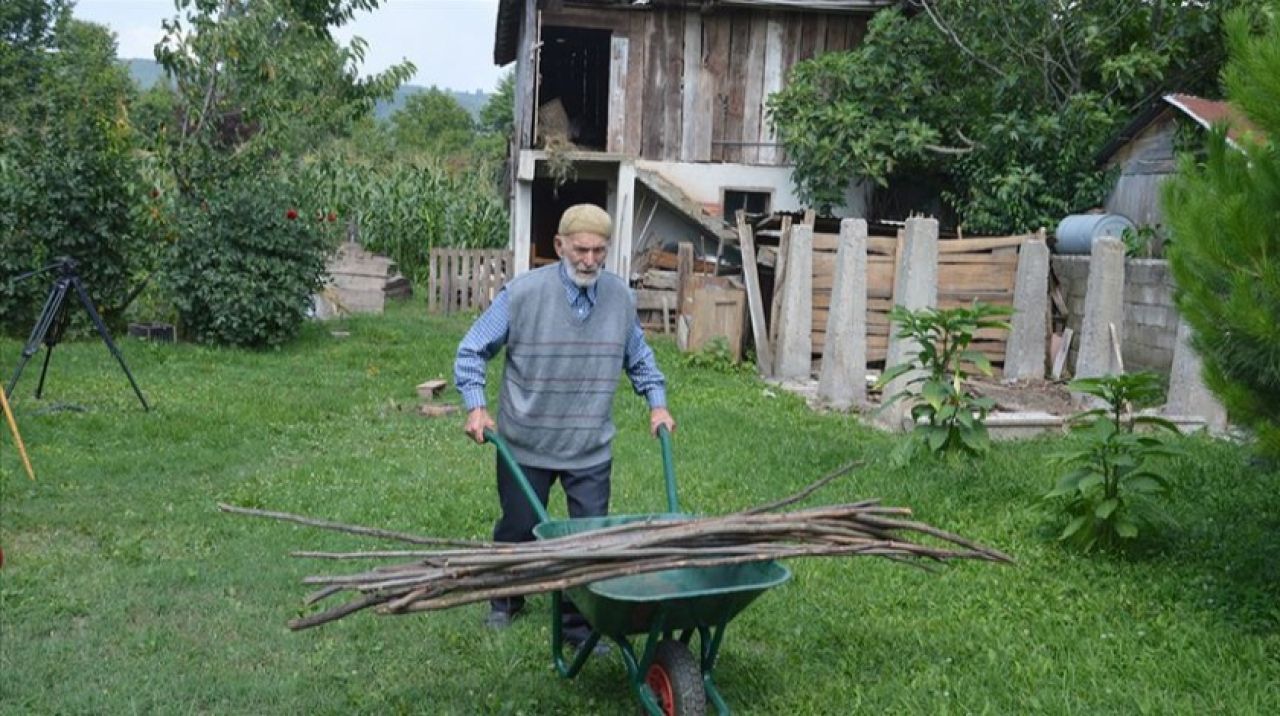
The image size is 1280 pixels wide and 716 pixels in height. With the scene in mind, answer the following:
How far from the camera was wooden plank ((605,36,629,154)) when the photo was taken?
20.5 m

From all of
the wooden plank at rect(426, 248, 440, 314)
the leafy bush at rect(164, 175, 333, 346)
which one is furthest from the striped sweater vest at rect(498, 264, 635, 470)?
the wooden plank at rect(426, 248, 440, 314)

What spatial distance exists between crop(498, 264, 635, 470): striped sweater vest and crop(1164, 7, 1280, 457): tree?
240 cm

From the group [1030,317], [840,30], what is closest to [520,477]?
[1030,317]

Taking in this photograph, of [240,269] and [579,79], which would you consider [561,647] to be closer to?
[240,269]

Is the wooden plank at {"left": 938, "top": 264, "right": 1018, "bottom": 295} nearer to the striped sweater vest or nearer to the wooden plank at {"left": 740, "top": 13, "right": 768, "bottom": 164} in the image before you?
the wooden plank at {"left": 740, "top": 13, "right": 768, "bottom": 164}

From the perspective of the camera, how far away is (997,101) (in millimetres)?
17297

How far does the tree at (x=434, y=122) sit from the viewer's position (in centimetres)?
6222

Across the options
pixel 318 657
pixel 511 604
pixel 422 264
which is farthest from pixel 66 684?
pixel 422 264

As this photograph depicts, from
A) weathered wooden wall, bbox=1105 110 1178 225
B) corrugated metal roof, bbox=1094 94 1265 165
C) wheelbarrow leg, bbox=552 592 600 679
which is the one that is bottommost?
wheelbarrow leg, bbox=552 592 600 679

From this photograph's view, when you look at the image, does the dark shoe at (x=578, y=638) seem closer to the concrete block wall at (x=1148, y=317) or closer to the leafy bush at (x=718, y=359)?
the concrete block wall at (x=1148, y=317)

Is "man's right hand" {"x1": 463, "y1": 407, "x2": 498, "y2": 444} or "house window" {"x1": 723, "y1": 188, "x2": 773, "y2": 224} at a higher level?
"house window" {"x1": 723, "y1": 188, "x2": 773, "y2": 224}

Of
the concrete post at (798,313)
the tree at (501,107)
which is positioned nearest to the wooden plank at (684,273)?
the concrete post at (798,313)

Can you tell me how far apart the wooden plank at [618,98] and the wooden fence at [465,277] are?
278 centimetres

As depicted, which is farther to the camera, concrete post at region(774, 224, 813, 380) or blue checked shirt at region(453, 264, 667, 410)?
concrete post at region(774, 224, 813, 380)
